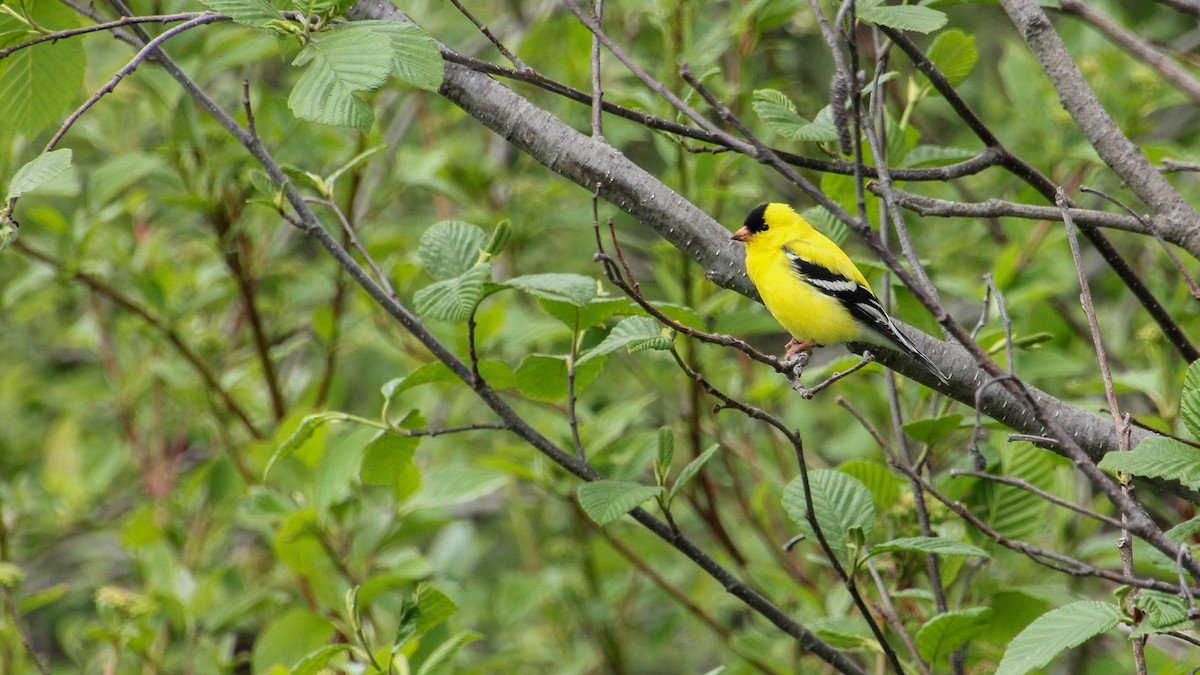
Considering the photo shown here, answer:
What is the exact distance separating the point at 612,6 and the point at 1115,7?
195cm

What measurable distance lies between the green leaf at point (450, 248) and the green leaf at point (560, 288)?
202 millimetres

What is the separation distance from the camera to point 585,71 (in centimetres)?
363

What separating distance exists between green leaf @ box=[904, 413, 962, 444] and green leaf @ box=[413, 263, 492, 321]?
2.89 feet

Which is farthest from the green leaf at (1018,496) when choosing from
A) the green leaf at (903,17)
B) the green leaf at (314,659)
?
the green leaf at (314,659)

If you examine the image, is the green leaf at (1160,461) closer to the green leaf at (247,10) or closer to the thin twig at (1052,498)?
the thin twig at (1052,498)

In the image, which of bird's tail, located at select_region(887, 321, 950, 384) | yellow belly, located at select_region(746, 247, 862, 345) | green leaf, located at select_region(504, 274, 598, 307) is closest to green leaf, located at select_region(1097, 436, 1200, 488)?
bird's tail, located at select_region(887, 321, 950, 384)

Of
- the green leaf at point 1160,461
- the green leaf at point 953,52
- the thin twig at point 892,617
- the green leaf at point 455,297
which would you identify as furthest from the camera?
the green leaf at point 953,52

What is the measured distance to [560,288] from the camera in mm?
1799

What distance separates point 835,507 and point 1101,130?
81 centimetres

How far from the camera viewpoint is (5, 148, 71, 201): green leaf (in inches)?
59.1

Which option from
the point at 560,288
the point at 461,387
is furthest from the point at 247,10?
the point at 461,387

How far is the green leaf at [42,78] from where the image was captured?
2004 mm

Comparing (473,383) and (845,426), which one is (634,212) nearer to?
(473,383)

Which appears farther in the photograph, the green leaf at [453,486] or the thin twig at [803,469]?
the green leaf at [453,486]
